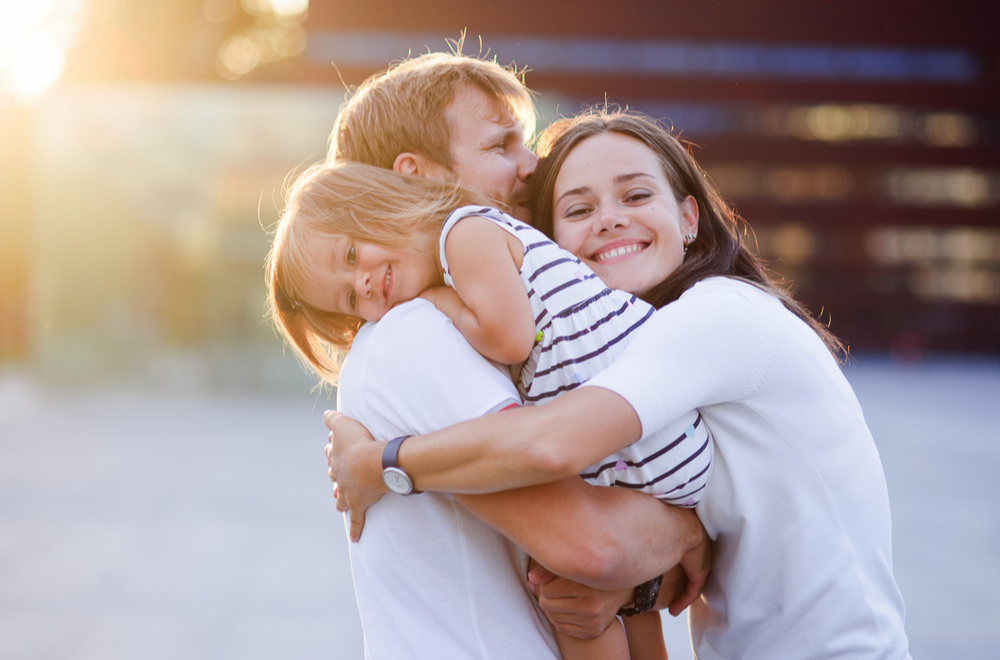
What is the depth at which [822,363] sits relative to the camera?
148cm

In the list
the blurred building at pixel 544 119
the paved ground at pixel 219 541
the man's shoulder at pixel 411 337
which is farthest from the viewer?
the blurred building at pixel 544 119

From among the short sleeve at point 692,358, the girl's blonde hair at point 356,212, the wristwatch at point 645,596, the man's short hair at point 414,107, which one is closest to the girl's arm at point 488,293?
the girl's blonde hair at point 356,212

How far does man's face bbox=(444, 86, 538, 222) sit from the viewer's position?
181 cm

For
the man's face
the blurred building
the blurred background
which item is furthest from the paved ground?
the blurred building

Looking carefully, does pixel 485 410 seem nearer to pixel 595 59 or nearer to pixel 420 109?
pixel 420 109

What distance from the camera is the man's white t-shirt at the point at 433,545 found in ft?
4.37

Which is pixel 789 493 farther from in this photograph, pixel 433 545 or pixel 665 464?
pixel 433 545

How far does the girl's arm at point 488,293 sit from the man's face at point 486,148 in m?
0.27

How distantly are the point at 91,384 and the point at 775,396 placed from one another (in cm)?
1478

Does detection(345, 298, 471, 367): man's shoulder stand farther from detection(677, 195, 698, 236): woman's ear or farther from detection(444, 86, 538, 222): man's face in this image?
detection(677, 195, 698, 236): woman's ear

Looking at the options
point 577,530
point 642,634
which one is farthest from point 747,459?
point 642,634

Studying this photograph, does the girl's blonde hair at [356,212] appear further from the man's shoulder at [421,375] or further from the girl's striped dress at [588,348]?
the man's shoulder at [421,375]

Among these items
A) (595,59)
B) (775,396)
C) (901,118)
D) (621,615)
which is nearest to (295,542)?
(621,615)

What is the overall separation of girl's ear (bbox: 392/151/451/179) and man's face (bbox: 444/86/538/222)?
0.03 metres
